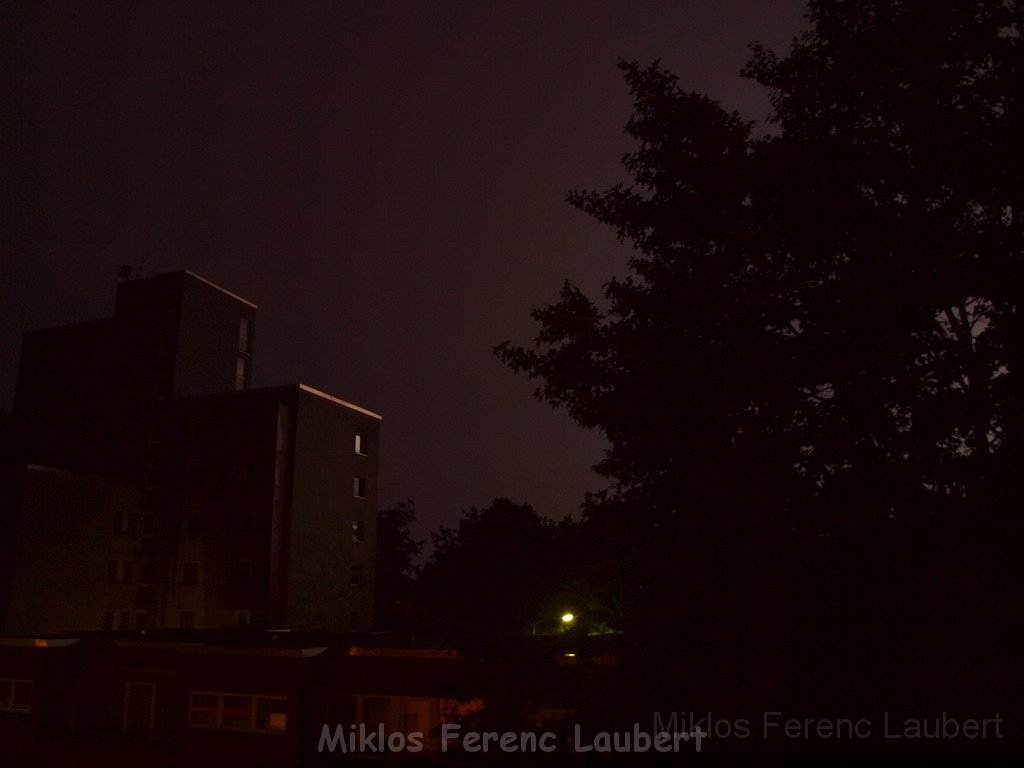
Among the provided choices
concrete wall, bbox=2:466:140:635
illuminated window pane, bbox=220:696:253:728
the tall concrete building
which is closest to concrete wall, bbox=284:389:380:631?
the tall concrete building

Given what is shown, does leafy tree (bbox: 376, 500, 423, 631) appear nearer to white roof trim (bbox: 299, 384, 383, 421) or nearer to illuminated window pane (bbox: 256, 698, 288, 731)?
white roof trim (bbox: 299, 384, 383, 421)

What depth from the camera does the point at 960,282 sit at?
298 inches

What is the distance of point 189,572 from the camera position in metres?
37.4

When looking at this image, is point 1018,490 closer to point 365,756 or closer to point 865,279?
point 865,279

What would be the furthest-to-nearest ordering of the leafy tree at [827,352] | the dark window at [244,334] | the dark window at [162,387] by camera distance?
the dark window at [244,334], the dark window at [162,387], the leafy tree at [827,352]

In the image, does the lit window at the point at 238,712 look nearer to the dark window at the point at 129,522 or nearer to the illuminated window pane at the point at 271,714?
the illuminated window pane at the point at 271,714

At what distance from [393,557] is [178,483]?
23.7 m

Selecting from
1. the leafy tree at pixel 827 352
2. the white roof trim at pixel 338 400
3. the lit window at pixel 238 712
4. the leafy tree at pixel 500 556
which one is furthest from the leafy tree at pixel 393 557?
the leafy tree at pixel 827 352

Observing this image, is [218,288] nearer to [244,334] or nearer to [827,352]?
[244,334]

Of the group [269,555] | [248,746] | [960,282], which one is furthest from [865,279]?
[269,555]

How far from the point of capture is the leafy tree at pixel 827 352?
287 inches

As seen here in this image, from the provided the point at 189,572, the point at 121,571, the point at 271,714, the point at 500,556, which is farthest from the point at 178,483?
the point at 500,556

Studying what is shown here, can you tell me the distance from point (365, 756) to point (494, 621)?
14.0 m

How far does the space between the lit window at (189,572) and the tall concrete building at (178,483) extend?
2.6 inches
